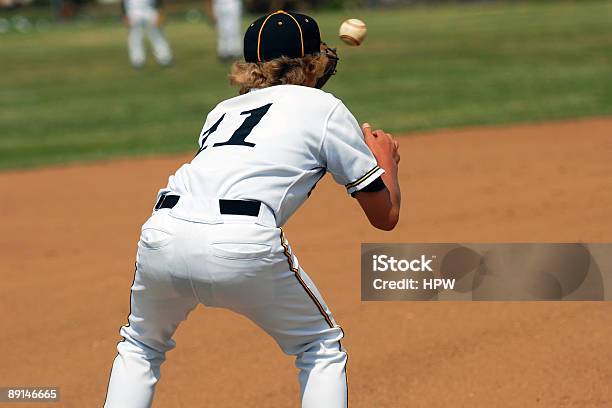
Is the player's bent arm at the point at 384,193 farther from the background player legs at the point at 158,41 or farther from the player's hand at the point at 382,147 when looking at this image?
the background player legs at the point at 158,41

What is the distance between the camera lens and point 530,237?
25.0ft

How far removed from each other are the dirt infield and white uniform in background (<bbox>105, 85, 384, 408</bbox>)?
4.91 feet

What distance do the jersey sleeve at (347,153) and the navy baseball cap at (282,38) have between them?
0.27 meters

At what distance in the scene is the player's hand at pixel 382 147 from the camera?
371cm

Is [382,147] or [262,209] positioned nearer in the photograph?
[262,209]

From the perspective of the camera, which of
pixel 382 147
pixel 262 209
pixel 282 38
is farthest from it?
pixel 382 147

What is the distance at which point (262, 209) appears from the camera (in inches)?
134

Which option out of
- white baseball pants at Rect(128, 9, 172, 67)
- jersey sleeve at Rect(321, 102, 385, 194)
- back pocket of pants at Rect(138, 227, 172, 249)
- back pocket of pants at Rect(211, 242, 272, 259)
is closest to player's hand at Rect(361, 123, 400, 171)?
jersey sleeve at Rect(321, 102, 385, 194)

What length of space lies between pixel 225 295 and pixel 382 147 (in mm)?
807

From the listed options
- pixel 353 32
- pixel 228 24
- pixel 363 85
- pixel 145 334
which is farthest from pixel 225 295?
pixel 228 24

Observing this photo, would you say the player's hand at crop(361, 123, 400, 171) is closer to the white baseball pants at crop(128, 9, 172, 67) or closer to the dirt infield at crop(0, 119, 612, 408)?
the dirt infield at crop(0, 119, 612, 408)

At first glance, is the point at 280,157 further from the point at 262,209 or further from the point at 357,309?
the point at 357,309

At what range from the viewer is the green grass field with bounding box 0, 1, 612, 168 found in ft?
44.8

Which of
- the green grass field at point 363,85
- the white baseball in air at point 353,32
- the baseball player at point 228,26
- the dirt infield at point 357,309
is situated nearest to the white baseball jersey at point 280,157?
the white baseball in air at point 353,32
